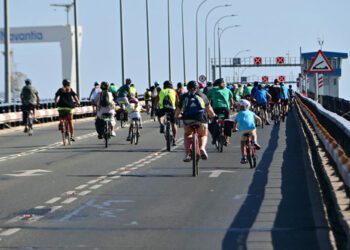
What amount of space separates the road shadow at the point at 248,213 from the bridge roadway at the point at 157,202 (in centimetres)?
1

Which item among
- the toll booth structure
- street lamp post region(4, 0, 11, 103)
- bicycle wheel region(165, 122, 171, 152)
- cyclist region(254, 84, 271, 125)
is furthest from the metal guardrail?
the toll booth structure

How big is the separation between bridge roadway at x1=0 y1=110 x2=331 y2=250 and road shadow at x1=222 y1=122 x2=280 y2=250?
1 cm

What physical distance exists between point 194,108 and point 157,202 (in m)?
5.39

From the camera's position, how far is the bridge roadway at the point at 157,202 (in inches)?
452

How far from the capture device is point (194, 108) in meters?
20.6

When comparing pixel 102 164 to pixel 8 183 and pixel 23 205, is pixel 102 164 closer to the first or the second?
pixel 8 183

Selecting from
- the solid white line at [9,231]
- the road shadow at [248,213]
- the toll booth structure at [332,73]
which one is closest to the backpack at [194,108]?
the road shadow at [248,213]

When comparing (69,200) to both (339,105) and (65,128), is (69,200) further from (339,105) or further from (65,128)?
(339,105)

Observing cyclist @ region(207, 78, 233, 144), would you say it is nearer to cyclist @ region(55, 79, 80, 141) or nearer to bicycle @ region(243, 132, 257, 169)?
cyclist @ region(55, 79, 80, 141)

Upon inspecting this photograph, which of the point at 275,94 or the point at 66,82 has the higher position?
the point at 66,82

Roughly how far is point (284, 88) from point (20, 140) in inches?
590

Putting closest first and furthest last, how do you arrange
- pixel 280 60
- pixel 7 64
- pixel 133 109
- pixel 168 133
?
pixel 168 133 < pixel 133 109 < pixel 7 64 < pixel 280 60

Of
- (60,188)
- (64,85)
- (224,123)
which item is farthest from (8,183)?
(64,85)

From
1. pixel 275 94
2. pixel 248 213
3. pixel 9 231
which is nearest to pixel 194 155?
pixel 248 213
